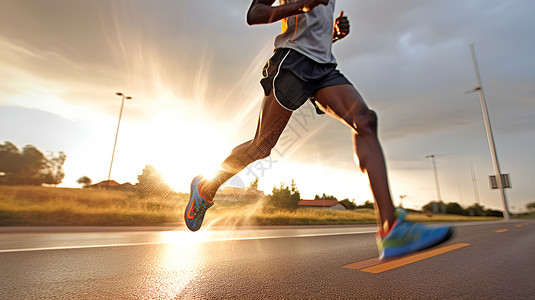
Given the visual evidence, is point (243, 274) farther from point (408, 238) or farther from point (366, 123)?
point (366, 123)

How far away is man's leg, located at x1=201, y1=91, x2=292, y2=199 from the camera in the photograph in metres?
1.81

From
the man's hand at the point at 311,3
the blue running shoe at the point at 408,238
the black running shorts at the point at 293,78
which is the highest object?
the man's hand at the point at 311,3

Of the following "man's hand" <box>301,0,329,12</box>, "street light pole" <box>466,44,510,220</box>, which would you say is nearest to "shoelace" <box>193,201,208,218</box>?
"man's hand" <box>301,0,329,12</box>

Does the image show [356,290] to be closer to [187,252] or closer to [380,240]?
[380,240]

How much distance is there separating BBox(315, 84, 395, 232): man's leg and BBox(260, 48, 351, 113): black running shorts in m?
0.08

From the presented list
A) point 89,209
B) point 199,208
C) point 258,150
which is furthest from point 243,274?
point 89,209

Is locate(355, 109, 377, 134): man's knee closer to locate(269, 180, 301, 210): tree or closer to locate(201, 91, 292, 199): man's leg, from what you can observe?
locate(201, 91, 292, 199): man's leg

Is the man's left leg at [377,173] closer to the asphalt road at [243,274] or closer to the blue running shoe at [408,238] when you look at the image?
the blue running shoe at [408,238]

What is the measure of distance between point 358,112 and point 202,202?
1.59m

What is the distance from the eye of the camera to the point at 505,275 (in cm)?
257

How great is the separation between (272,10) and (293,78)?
16.7 inches

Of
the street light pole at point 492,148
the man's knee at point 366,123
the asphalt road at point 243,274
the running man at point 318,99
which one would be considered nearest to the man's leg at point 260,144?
the running man at point 318,99

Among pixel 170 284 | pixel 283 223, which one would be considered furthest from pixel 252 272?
pixel 283 223

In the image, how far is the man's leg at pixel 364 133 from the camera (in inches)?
59.1
